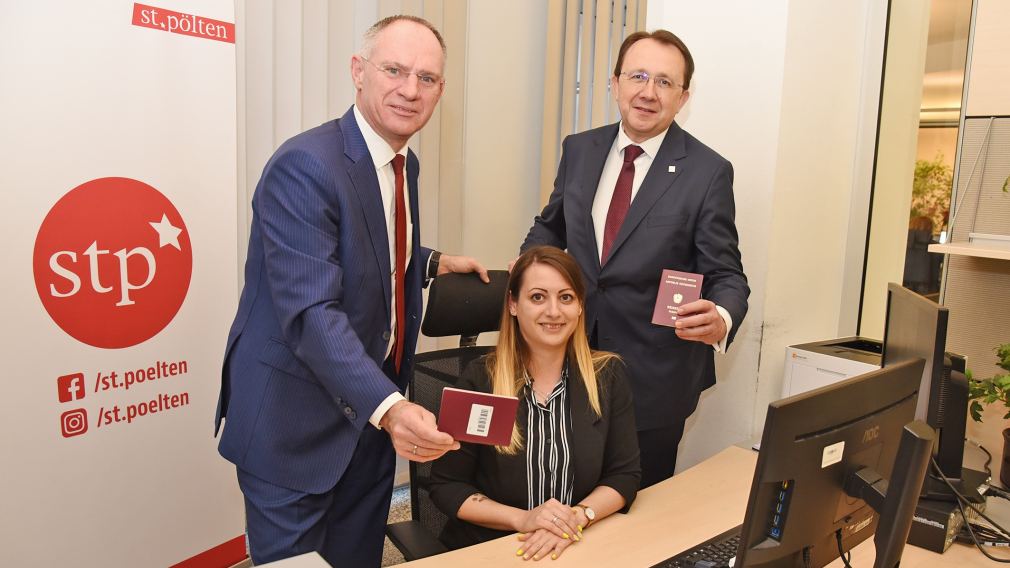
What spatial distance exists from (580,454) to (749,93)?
5.22 feet

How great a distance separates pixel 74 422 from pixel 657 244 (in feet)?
5.77

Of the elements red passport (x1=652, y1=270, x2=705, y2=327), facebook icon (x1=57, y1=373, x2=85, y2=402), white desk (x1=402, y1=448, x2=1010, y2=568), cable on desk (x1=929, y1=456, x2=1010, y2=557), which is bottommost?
white desk (x1=402, y1=448, x2=1010, y2=568)

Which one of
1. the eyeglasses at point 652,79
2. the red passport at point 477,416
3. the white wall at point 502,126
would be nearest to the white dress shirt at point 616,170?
the eyeglasses at point 652,79

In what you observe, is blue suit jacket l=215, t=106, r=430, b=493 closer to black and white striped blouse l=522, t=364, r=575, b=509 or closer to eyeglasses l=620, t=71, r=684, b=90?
black and white striped blouse l=522, t=364, r=575, b=509

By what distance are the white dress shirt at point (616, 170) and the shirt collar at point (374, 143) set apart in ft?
2.66

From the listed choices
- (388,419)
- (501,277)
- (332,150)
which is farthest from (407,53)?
(388,419)

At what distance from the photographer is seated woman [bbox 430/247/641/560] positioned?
1.90 meters

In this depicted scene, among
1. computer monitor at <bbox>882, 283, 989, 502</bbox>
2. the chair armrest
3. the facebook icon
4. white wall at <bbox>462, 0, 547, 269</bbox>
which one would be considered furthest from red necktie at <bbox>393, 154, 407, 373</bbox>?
white wall at <bbox>462, 0, 547, 269</bbox>

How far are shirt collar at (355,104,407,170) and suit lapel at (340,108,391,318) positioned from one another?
19mm

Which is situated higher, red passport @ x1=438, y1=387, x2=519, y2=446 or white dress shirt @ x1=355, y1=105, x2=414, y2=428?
white dress shirt @ x1=355, y1=105, x2=414, y2=428

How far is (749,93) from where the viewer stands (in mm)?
2791

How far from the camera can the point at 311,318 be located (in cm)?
158

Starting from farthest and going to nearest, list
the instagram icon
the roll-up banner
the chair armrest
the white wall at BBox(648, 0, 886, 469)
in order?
the white wall at BBox(648, 0, 886, 469), the instagram icon, the roll-up banner, the chair armrest

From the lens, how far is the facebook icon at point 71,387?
2080 mm
